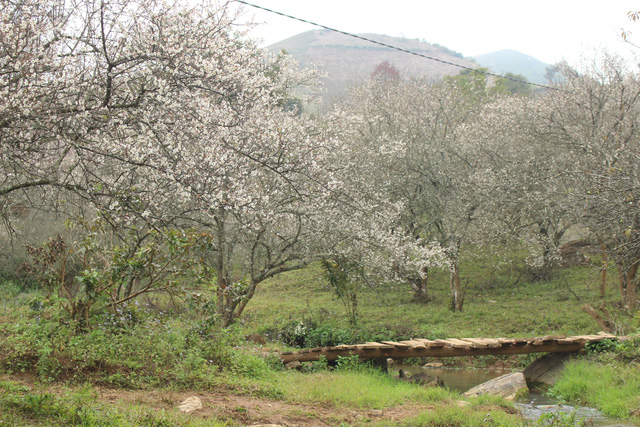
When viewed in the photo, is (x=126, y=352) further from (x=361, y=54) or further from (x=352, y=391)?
(x=361, y=54)

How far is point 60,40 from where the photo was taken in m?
6.16

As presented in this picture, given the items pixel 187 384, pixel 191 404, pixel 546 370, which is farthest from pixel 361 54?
pixel 191 404

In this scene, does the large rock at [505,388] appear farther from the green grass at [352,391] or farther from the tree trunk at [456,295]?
the tree trunk at [456,295]

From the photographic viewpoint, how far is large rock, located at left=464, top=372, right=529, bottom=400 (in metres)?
8.40

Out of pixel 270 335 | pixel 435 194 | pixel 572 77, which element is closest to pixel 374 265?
pixel 270 335

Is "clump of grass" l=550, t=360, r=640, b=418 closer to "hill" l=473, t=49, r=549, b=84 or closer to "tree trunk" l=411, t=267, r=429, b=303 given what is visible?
"tree trunk" l=411, t=267, r=429, b=303

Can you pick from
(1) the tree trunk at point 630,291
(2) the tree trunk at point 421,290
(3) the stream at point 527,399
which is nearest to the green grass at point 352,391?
(3) the stream at point 527,399

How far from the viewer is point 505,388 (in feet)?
28.0

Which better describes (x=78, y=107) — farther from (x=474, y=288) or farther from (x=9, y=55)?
(x=474, y=288)

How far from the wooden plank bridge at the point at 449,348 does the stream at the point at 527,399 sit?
858 mm

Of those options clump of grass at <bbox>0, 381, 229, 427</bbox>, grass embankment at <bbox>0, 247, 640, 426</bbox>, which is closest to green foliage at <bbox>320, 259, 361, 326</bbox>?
grass embankment at <bbox>0, 247, 640, 426</bbox>

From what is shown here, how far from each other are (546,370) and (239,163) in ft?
22.8

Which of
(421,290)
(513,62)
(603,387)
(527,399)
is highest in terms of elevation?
(513,62)

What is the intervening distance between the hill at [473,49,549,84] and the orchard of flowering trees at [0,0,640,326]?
130 meters
